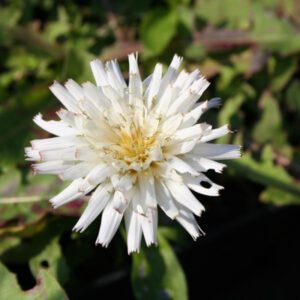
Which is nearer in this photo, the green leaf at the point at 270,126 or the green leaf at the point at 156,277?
the green leaf at the point at 156,277

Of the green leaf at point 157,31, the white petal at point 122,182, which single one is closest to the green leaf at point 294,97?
the green leaf at point 157,31

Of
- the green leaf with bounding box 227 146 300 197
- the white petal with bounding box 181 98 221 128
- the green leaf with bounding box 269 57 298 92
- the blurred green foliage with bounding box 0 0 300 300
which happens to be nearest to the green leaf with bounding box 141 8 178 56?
the blurred green foliage with bounding box 0 0 300 300

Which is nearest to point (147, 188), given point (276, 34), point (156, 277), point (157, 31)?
point (156, 277)

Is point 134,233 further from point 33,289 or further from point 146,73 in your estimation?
point 146,73

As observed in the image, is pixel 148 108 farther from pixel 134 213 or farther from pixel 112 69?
pixel 134 213

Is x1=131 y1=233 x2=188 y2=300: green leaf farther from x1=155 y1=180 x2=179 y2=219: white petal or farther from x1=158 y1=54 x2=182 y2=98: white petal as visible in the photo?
x1=158 y1=54 x2=182 y2=98: white petal

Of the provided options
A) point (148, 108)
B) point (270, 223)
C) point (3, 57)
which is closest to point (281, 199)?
point (270, 223)

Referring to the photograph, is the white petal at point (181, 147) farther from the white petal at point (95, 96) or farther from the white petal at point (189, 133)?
the white petal at point (95, 96)
